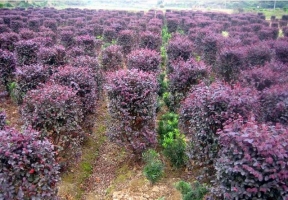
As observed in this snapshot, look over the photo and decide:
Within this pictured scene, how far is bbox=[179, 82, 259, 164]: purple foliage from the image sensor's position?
16.8 feet

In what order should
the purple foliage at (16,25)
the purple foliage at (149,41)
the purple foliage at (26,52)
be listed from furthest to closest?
the purple foliage at (16,25) < the purple foliage at (149,41) < the purple foliage at (26,52)

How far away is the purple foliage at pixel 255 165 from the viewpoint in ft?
11.0

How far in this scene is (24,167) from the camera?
3.88 m

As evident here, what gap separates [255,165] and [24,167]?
3.10 m

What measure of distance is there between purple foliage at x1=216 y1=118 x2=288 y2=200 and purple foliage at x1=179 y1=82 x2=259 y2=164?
1255mm

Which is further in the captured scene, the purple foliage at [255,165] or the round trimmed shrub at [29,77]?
the round trimmed shrub at [29,77]

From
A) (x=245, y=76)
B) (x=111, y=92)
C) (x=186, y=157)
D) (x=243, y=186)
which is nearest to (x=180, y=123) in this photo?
(x=186, y=157)

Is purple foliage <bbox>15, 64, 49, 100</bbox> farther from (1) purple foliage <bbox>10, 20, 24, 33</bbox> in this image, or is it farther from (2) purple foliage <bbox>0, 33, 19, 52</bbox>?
(1) purple foliage <bbox>10, 20, 24, 33</bbox>

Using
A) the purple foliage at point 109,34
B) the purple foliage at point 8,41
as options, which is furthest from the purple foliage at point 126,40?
the purple foliage at point 8,41

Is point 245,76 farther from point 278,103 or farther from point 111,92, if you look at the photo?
point 111,92

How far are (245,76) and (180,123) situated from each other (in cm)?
267

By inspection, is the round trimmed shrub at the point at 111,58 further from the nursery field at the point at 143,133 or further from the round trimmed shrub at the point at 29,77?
the round trimmed shrub at the point at 29,77

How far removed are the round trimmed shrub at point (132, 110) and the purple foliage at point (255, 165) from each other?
267cm

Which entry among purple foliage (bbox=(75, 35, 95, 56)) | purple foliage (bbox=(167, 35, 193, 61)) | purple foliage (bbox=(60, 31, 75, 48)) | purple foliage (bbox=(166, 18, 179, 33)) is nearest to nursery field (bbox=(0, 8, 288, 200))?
purple foliage (bbox=(167, 35, 193, 61))
